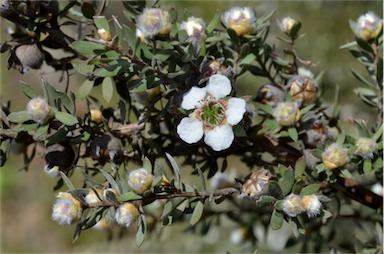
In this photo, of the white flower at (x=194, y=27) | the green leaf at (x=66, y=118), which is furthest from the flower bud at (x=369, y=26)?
the green leaf at (x=66, y=118)

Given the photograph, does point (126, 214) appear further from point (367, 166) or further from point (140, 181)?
point (367, 166)

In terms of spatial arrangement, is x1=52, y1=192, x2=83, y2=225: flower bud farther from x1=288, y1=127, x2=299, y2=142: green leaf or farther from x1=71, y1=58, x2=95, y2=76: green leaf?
x1=288, y1=127, x2=299, y2=142: green leaf

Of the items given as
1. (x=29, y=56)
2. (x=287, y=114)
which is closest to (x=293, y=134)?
(x=287, y=114)

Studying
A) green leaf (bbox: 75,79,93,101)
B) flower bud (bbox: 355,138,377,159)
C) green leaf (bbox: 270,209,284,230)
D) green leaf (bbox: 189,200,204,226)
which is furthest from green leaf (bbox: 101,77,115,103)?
flower bud (bbox: 355,138,377,159)

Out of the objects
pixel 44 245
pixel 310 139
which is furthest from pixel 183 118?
pixel 44 245

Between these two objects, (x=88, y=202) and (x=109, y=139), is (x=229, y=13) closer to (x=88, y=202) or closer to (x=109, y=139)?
(x=109, y=139)
